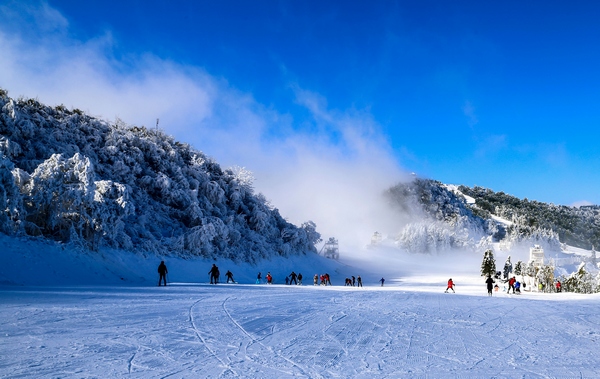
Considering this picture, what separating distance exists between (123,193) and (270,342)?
78.7ft

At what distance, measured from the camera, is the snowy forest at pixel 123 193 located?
82.0 ft

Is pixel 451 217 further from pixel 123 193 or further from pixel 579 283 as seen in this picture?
pixel 123 193

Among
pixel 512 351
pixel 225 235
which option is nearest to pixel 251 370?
pixel 512 351

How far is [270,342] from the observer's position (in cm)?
857

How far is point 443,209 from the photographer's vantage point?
15812 centimetres

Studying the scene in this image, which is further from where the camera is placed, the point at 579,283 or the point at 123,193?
the point at 579,283

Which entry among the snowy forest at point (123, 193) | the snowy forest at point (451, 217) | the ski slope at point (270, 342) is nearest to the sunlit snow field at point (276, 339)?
the ski slope at point (270, 342)

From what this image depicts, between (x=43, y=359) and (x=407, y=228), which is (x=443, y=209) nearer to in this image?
(x=407, y=228)

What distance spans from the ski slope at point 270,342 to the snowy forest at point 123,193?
41.0ft

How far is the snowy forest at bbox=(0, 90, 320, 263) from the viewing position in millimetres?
24984

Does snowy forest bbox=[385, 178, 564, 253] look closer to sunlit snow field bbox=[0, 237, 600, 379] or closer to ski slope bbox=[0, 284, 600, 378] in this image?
sunlit snow field bbox=[0, 237, 600, 379]

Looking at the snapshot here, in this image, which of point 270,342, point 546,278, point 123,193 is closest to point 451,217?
point 546,278

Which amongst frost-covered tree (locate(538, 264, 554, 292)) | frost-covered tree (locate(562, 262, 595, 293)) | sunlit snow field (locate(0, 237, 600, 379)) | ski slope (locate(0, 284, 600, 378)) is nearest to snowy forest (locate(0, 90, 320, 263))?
sunlit snow field (locate(0, 237, 600, 379))

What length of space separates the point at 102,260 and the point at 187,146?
87.8 ft
